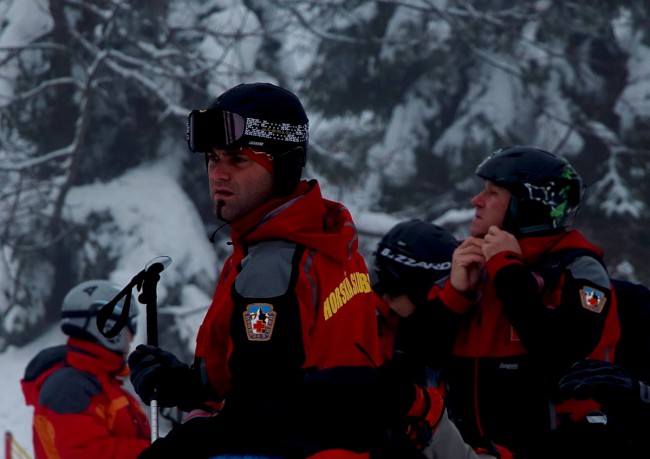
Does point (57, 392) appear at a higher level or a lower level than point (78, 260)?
higher

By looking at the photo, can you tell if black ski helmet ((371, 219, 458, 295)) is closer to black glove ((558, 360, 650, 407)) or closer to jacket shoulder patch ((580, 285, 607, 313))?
jacket shoulder patch ((580, 285, 607, 313))

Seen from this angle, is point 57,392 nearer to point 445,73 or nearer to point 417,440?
point 417,440

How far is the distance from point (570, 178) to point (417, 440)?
1792 mm

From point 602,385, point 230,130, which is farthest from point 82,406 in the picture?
point 602,385

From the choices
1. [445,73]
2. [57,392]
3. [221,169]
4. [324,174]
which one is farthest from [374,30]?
[221,169]

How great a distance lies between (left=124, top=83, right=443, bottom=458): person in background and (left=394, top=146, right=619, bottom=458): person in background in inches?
39.2

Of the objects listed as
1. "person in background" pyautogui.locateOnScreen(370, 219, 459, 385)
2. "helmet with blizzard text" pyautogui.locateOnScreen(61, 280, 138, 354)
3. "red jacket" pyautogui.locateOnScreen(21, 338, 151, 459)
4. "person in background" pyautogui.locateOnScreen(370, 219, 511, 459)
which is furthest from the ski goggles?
"helmet with blizzard text" pyautogui.locateOnScreen(61, 280, 138, 354)

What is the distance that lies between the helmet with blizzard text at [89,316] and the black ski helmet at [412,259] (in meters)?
1.39

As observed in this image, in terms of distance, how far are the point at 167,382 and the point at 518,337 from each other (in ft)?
5.30

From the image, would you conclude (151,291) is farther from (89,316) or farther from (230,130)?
(89,316)

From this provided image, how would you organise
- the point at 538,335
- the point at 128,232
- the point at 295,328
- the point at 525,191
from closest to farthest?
the point at 295,328
the point at 538,335
the point at 525,191
the point at 128,232

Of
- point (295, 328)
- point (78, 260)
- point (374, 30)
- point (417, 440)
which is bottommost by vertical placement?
point (78, 260)

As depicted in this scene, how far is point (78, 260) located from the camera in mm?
14703

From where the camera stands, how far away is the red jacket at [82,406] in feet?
15.6
